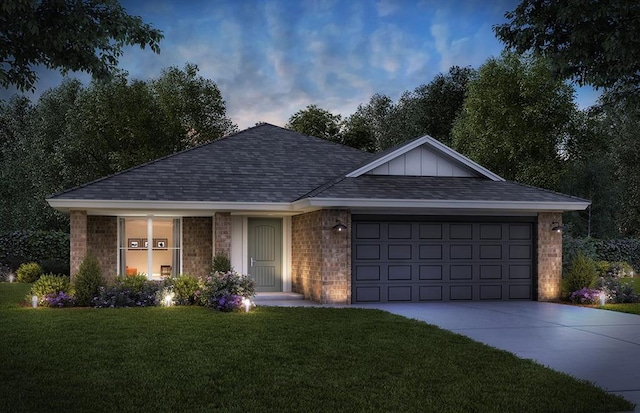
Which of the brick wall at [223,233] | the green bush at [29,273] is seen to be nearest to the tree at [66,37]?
the brick wall at [223,233]

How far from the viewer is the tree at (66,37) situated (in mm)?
9234

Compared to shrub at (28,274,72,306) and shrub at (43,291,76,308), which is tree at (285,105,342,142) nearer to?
shrub at (28,274,72,306)

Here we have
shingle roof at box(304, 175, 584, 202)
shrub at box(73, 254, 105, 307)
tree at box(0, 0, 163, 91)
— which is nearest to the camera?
tree at box(0, 0, 163, 91)

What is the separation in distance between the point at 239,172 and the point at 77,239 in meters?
5.16

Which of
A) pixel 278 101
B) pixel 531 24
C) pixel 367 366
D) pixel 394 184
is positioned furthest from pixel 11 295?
pixel 278 101

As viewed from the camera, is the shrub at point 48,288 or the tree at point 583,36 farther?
the shrub at point 48,288

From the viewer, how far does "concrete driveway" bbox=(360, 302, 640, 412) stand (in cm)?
885

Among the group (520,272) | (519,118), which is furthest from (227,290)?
(519,118)

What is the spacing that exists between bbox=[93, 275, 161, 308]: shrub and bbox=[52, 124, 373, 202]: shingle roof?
2329mm

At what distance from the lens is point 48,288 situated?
16.5m

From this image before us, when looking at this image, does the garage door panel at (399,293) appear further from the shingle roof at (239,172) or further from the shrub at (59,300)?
the shrub at (59,300)

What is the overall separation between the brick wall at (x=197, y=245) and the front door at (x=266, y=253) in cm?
132

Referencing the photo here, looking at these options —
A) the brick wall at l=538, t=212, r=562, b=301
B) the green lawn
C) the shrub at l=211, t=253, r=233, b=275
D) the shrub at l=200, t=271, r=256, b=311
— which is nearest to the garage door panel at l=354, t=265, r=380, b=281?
the shrub at l=200, t=271, r=256, b=311

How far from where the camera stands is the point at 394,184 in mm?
18406
